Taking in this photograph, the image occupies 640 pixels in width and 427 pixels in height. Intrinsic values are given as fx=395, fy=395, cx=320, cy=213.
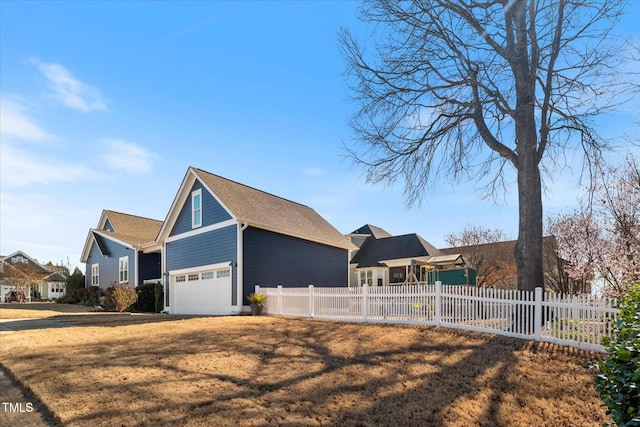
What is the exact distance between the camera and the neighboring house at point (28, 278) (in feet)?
124

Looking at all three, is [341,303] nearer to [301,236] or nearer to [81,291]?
[301,236]

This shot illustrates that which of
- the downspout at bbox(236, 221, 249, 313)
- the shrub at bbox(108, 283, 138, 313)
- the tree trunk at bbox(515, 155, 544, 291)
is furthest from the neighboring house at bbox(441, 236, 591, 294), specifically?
the shrub at bbox(108, 283, 138, 313)

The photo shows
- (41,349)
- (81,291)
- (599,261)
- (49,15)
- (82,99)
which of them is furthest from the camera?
(81,291)

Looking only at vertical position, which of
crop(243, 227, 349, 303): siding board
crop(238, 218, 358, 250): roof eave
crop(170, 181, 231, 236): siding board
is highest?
A: crop(170, 181, 231, 236): siding board

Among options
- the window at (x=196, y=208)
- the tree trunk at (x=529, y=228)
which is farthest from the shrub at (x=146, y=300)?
the tree trunk at (x=529, y=228)

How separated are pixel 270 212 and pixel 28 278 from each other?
104 ft

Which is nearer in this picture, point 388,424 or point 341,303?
point 388,424

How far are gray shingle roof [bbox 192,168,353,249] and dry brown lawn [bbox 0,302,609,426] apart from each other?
8.05m

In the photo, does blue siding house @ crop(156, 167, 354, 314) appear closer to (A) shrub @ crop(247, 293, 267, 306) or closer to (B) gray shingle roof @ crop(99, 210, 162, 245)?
(A) shrub @ crop(247, 293, 267, 306)

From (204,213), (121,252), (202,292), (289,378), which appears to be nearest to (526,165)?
(289,378)

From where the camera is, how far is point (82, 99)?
11508mm

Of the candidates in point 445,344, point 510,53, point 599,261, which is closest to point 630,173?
point 599,261

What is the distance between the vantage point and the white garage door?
16.8 meters

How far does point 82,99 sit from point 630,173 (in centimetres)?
1853
